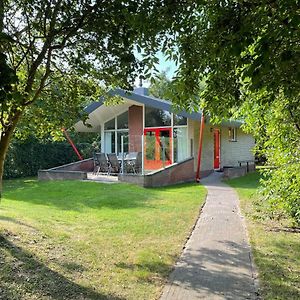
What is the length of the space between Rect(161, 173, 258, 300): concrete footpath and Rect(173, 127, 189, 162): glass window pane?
9.62 meters

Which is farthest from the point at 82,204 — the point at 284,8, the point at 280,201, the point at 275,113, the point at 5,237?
the point at 284,8

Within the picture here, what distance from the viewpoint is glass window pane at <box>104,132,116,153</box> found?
24625 mm

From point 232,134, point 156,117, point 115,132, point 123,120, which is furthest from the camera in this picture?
point 232,134

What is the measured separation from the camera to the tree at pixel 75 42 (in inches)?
155

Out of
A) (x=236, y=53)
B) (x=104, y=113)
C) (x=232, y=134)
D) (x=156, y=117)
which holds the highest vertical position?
(x=104, y=113)

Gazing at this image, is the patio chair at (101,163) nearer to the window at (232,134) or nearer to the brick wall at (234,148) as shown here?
the brick wall at (234,148)

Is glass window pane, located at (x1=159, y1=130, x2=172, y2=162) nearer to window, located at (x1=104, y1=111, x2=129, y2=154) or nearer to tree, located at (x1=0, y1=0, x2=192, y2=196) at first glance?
window, located at (x1=104, y1=111, x2=129, y2=154)

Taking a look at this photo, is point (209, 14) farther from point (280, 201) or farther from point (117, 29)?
point (280, 201)

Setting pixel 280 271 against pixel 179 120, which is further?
pixel 179 120

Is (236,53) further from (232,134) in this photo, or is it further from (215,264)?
(232,134)

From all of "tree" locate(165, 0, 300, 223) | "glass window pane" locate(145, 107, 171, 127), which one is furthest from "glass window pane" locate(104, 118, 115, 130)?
"tree" locate(165, 0, 300, 223)

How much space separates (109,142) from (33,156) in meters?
4.97

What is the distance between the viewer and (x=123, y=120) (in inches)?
947

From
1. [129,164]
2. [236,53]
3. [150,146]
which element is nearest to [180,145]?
[150,146]
